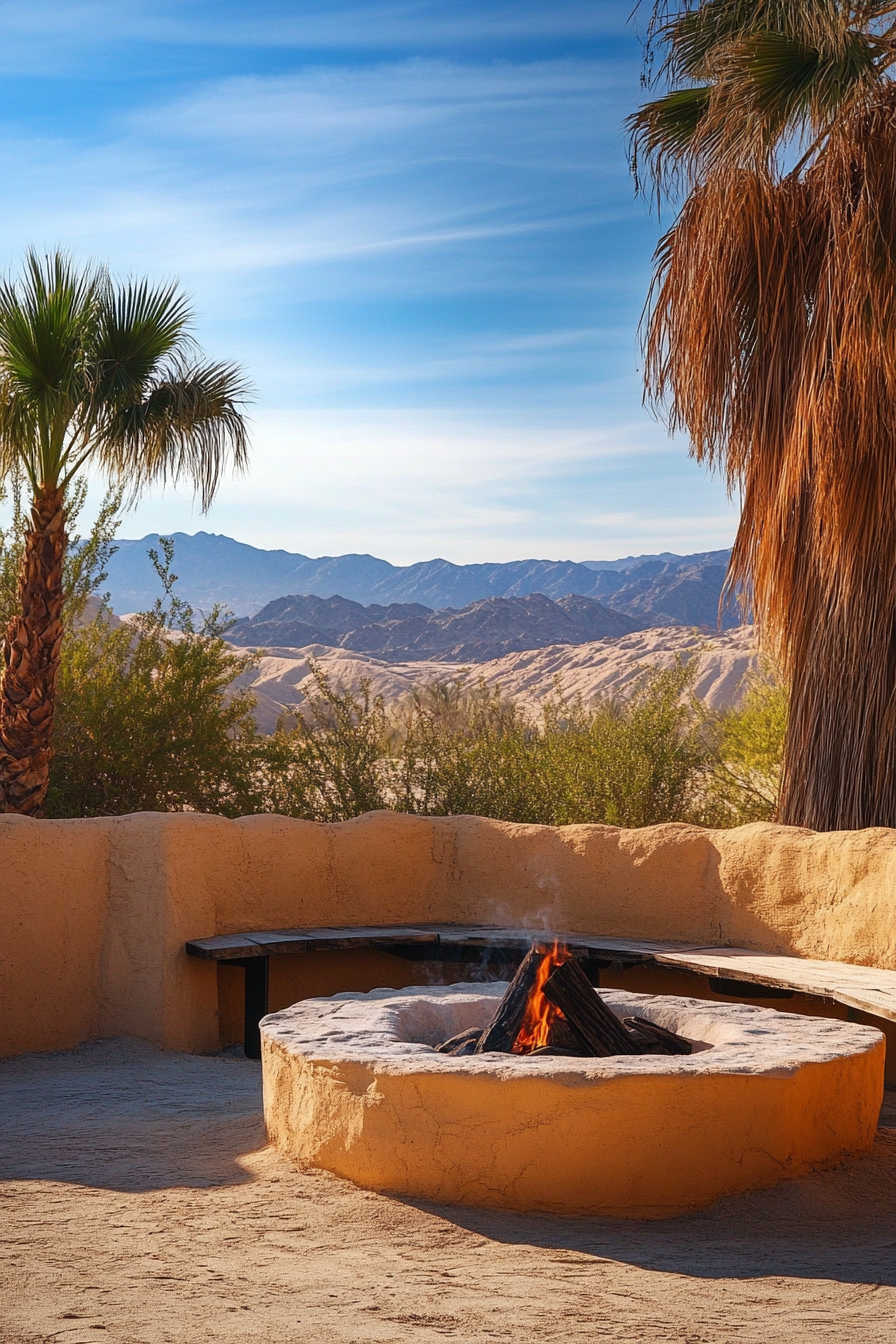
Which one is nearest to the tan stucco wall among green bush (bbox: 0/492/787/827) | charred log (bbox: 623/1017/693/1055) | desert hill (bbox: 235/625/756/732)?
charred log (bbox: 623/1017/693/1055)

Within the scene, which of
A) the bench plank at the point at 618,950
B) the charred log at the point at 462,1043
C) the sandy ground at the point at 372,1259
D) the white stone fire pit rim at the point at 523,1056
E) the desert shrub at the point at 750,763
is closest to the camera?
the sandy ground at the point at 372,1259

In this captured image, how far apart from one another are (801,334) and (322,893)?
4789 mm

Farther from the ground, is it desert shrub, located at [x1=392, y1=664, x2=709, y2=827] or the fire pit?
desert shrub, located at [x1=392, y1=664, x2=709, y2=827]

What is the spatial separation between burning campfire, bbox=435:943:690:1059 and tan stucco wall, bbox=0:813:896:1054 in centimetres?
201

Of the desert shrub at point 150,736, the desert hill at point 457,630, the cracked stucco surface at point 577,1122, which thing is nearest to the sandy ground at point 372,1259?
the cracked stucco surface at point 577,1122

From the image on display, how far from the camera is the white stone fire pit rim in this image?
15.1 ft

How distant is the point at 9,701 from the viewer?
9.72m

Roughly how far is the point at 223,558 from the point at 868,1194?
168777mm

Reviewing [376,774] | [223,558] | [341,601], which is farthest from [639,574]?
[376,774]

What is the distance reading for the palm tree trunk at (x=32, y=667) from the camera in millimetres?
9664

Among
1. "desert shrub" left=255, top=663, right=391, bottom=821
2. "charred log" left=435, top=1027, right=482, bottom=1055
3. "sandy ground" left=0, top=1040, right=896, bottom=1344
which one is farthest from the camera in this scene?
"desert shrub" left=255, top=663, right=391, bottom=821

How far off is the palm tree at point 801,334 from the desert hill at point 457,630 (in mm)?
63832

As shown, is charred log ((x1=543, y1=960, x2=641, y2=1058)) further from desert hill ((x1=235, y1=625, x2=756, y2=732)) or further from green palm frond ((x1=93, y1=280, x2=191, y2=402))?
desert hill ((x1=235, y1=625, x2=756, y2=732))

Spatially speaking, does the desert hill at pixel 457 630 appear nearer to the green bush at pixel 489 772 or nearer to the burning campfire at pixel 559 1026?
the green bush at pixel 489 772
